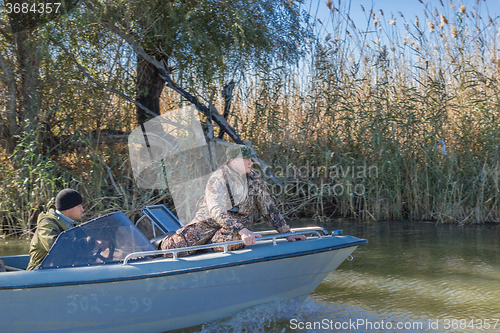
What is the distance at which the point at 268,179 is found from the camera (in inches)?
303

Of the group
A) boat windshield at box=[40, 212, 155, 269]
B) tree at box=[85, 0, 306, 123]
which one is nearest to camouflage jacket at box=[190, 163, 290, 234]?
boat windshield at box=[40, 212, 155, 269]

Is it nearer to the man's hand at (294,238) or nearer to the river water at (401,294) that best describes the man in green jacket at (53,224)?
the river water at (401,294)

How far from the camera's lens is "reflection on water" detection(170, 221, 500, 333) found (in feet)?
11.6

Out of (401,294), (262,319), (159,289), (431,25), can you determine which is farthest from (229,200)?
(431,25)

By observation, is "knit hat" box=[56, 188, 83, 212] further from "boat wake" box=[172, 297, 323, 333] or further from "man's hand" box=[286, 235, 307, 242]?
"man's hand" box=[286, 235, 307, 242]

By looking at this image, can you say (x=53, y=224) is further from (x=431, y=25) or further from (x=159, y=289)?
(x=431, y=25)

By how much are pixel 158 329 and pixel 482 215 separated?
5.82 metres

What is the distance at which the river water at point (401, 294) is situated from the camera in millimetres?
3523

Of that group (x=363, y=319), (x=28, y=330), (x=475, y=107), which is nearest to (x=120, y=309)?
(x=28, y=330)

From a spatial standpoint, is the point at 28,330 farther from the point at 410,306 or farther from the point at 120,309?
the point at 410,306

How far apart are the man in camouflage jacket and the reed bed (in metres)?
3.53

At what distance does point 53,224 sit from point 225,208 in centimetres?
125

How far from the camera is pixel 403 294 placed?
4172mm

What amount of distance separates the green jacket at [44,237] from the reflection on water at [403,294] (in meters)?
1.19
